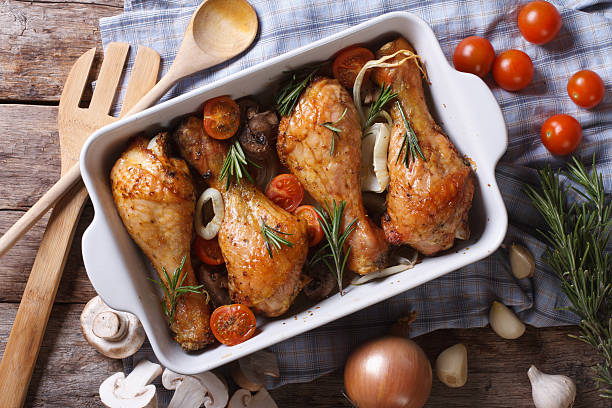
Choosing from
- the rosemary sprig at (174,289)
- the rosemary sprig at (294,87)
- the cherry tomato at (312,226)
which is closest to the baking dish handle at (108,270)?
the rosemary sprig at (174,289)

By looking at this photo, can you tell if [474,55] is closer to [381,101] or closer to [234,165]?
[381,101]

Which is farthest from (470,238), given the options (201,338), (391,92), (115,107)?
(115,107)

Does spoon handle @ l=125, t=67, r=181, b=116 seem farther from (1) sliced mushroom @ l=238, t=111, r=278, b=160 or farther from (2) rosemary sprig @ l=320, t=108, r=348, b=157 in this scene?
(2) rosemary sprig @ l=320, t=108, r=348, b=157

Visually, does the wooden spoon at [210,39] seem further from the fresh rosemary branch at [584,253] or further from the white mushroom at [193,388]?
the fresh rosemary branch at [584,253]

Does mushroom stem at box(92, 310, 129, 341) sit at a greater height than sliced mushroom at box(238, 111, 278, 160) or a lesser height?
lesser

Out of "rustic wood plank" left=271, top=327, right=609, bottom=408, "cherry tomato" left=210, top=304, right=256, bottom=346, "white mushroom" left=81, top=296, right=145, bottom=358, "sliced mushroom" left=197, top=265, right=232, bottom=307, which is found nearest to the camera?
"cherry tomato" left=210, top=304, right=256, bottom=346

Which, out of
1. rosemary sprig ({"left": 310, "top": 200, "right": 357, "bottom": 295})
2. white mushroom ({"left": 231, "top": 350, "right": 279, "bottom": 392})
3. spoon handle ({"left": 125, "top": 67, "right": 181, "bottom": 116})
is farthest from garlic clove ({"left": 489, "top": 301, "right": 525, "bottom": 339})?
spoon handle ({"left": 125, "top": 67, "right": 181, "bottom": 116})
